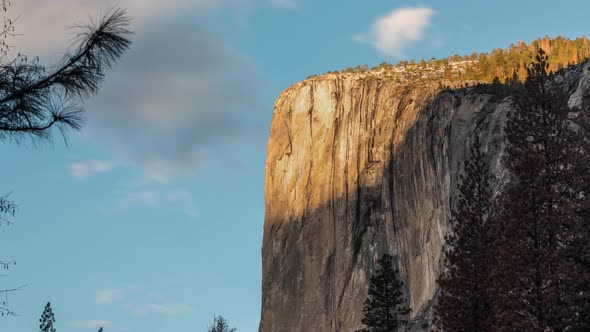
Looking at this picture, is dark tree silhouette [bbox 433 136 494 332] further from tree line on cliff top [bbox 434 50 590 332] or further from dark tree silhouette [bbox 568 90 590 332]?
dark tree silhouette [bbox 568 90 590 332]

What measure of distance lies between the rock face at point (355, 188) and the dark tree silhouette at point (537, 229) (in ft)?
118

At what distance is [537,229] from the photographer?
2786 cm

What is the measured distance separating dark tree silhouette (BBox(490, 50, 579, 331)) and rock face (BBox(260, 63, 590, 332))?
118 feet

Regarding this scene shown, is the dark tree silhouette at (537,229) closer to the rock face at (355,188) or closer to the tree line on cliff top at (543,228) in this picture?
the tree line on cliff top at (543,228)

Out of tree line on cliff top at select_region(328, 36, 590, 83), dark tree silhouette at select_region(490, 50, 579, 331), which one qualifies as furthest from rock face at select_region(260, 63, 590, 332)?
dark tree silhouette at select_region(490, 50, 579, 331)

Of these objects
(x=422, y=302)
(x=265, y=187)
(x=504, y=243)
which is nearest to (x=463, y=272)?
(x=504, y=243)

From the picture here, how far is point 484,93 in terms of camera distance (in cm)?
7312

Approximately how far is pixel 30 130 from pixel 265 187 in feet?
353

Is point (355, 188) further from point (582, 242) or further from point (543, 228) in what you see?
point (582, 242)

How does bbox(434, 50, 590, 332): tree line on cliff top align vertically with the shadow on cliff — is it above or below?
below

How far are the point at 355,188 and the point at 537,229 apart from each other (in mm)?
68654

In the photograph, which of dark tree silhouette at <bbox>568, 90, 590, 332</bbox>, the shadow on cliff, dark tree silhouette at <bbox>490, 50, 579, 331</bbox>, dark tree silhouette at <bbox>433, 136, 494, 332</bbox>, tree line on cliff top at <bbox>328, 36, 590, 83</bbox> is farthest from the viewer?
tree line on cliff top at <bbox>328, 36, 590, 83</bbox>

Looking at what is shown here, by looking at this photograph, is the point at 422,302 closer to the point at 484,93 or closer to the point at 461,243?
the point at 484,93

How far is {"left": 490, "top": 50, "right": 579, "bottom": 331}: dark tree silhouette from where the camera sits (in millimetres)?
26625
